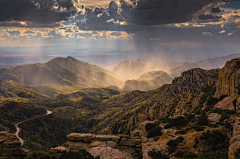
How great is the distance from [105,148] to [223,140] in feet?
98.1

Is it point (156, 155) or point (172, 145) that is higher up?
point (156, 155)

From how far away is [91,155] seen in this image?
3253cm

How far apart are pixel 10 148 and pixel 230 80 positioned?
281 feet

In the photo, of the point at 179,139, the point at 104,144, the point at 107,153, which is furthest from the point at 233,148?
the point at 104,144

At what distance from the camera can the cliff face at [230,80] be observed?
62.9 m

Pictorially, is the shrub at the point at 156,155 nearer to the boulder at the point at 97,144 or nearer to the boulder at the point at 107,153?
the boulder at the point at 107,153

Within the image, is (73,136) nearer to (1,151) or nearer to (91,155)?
(91,155)

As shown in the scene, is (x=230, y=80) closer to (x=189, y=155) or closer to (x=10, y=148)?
(x=189, y=155)

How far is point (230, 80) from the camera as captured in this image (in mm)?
65688

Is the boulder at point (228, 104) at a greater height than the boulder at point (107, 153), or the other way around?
the boulder at point (228, 104)

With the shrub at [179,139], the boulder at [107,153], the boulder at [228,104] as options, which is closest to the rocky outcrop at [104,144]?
the boulder at [107,153]

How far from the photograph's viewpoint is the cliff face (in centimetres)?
6287

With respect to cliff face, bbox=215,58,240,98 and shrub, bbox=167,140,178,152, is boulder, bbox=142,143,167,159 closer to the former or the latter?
shrub, bbox=167,140,178,152

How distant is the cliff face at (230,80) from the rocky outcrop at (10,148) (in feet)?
265
